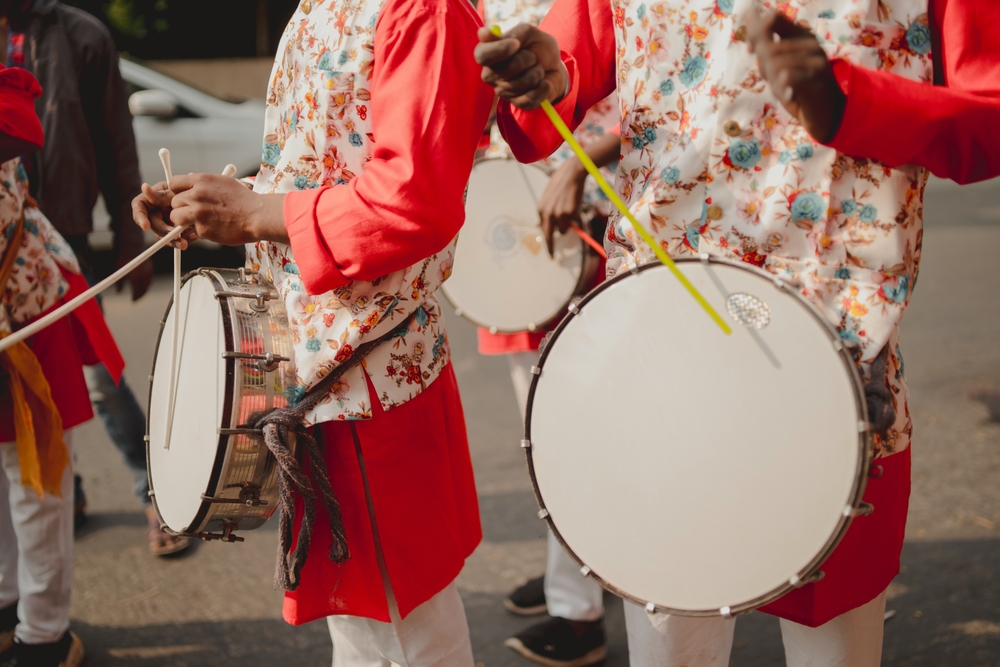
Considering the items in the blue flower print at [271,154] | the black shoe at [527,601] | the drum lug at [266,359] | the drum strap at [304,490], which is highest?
the blue flower print at [271,154]

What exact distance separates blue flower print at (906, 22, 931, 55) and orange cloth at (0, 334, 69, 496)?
6.99ft

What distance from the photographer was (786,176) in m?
1.32

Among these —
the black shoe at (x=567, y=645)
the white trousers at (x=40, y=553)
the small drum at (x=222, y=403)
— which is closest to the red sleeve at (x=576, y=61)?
the small drum at (x=222, y=403)

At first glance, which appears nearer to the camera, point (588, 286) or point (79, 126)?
point (588, 286)

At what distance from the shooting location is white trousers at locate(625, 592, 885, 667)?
147 centimetres

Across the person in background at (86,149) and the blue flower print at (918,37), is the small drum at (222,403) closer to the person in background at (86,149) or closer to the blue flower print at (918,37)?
the blue flower print at (918,37)

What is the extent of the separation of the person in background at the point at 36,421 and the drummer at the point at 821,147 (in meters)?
1.55

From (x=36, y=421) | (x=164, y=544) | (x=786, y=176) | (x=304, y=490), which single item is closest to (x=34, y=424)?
(x=36, y=421)

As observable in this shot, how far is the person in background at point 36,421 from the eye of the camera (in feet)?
7.47

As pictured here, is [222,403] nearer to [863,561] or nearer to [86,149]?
[863,561]

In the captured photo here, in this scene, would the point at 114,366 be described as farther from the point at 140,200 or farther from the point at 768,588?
the point at 768,588

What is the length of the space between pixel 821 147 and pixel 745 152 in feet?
0.36

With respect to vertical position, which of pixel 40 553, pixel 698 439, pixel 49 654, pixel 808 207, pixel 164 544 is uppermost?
pixel 808 207

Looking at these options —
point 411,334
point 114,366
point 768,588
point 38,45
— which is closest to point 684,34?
point 411,334
